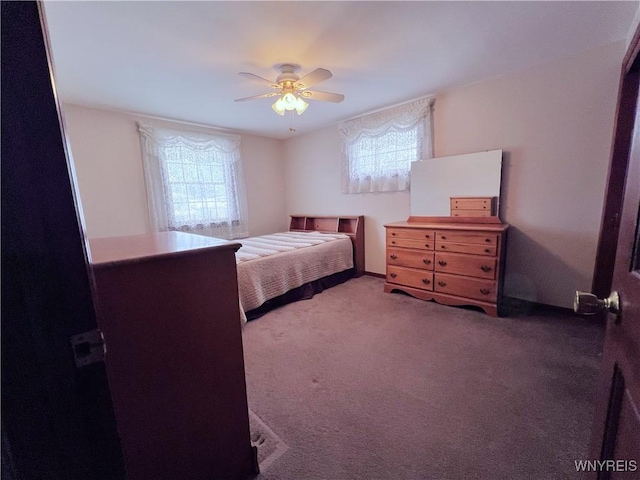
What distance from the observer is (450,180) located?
9.83 feet

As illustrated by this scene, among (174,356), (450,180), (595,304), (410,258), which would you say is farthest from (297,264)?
(595,304)

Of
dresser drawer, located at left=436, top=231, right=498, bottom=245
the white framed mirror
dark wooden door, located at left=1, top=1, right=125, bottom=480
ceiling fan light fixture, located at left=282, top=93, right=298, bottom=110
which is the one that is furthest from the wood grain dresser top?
the white framed mirror

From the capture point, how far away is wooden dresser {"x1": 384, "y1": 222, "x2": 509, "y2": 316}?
249 cm

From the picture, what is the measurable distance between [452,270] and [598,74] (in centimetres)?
198

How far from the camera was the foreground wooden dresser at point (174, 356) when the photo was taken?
0.82m

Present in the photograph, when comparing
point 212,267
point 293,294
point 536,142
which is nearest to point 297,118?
point 293,294

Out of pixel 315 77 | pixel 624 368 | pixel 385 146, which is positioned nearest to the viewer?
pixel 624 368

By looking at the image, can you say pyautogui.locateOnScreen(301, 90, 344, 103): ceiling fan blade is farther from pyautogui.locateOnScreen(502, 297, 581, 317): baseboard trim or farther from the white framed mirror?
pyautogui.locateOnScreen(502, 297, 581, 317): baseboard trim

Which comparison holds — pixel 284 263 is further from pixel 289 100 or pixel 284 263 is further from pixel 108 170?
pixel 108 170

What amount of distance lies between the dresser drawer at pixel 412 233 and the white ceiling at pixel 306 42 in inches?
59.5

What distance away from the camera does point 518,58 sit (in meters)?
2.29

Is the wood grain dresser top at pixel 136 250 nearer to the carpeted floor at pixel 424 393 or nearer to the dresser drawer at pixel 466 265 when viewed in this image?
the carpeted floor at pixel 424 393

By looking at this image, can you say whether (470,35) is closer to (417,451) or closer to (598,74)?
(598,74)

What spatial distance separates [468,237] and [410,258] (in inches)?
25.4
